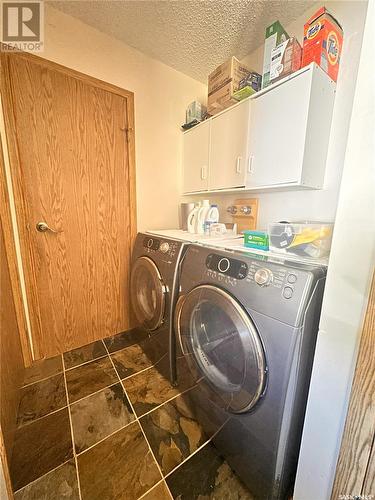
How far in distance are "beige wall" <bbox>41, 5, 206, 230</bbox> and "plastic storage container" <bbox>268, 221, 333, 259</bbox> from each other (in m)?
1.20

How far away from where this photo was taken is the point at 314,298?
0.66 metres

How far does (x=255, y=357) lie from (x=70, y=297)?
4.77 ft

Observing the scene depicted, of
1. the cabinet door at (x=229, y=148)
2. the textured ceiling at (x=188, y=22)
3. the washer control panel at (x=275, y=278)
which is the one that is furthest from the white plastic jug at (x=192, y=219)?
the textured ceiling at (x=188, y=22)

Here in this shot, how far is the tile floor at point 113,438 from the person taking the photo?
869mm

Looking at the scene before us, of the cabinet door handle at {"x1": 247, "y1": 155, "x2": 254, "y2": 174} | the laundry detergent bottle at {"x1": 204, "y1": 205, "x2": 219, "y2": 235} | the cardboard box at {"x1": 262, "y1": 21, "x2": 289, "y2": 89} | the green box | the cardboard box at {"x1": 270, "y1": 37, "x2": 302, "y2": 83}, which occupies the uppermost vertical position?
the cardboard box at {"x1": 262, "y1": 21, "x2": 289, "y2": 89}

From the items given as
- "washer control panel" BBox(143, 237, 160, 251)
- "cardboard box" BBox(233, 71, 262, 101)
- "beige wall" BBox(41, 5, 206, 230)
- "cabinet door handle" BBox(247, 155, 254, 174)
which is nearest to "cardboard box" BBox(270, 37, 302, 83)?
"cardboard box" BBox(233, 71, 262, 101)

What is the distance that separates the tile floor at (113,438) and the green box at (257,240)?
773 millimetres

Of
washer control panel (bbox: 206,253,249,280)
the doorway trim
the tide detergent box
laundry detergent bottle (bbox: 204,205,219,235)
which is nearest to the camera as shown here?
the doorway trim

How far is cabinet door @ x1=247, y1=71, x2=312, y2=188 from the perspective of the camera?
42.4 inches

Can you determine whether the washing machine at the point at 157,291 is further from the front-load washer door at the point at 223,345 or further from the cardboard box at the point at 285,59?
the cardboard box at the point at 285,59

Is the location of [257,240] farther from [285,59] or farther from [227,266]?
[285,59]

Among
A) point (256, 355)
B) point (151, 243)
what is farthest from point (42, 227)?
Result: point (256, 355)

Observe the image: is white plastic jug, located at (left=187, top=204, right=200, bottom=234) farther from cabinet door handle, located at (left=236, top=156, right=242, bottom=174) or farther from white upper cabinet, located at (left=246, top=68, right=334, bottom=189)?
white upper cabinet, located at (left=246, top=68, right=334, bottom=189)

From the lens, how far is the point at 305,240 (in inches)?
35.9
